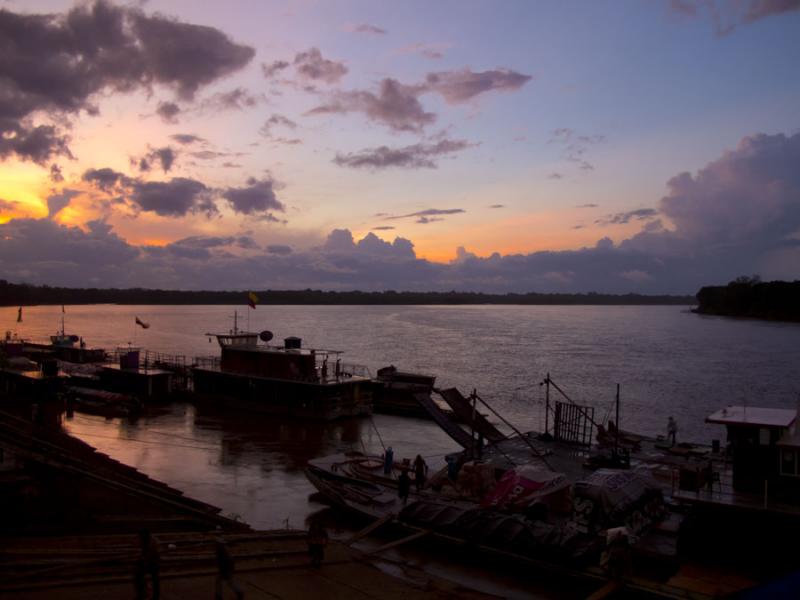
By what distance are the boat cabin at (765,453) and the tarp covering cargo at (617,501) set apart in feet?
8.85

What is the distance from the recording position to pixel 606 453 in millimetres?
28422

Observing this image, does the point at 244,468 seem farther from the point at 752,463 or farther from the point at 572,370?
the point at 572,370

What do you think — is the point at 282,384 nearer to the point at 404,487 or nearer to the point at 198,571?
the point at 404,487

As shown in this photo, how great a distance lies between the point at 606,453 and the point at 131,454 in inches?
1016

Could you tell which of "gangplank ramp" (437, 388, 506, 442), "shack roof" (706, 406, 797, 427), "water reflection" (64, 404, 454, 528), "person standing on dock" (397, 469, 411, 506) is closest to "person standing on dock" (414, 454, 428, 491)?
"person standing on dock" (397, 469, 411, 506)

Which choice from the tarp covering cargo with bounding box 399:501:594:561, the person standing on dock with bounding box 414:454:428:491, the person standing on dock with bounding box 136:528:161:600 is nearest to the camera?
the person standing on dock with bounding box 136:528:161:600

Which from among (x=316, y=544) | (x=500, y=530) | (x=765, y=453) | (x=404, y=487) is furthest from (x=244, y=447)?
(x=765, y=453)

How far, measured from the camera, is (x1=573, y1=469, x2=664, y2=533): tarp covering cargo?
1884 centimetres

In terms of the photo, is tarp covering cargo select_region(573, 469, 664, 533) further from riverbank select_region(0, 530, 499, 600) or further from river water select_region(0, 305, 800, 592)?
river water select_region(0, 305, 800, 592)

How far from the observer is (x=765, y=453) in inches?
719

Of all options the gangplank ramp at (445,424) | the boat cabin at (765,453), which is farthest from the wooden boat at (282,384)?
the boat cabin at (765,453)

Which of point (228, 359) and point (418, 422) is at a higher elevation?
point (228, 359)

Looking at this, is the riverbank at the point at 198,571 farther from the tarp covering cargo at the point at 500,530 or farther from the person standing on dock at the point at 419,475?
the person standing on dock at the point at 419,475

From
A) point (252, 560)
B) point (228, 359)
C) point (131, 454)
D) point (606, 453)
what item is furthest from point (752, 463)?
Answer: point (228, 359)
